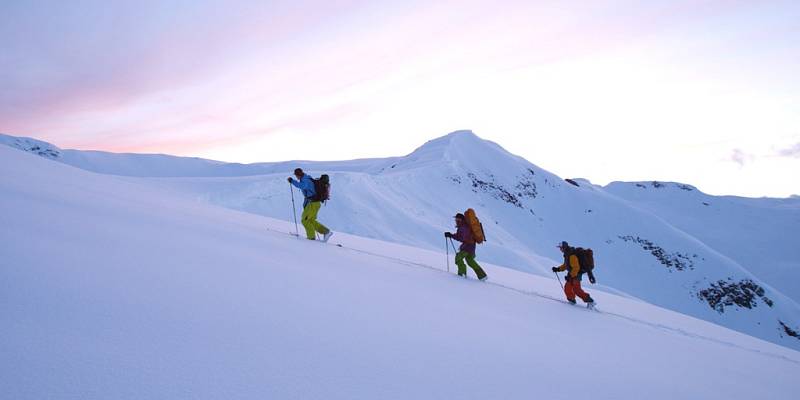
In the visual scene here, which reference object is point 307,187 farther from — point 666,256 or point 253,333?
point 666,256

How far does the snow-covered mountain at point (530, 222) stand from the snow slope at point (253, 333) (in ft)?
73.3

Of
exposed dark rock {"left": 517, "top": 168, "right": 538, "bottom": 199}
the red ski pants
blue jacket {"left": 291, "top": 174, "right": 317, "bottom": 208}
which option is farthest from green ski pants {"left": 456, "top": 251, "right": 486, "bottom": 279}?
exposed dark rock {"left": 517, "top": 168, "right": 538, "bottom": 199}

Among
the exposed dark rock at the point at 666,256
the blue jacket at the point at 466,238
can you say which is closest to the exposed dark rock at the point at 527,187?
the exposed dark rock at the point at 666,256

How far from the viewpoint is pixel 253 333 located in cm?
304

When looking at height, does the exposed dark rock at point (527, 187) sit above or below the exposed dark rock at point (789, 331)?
above

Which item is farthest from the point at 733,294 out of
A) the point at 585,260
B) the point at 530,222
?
the point at 585,260

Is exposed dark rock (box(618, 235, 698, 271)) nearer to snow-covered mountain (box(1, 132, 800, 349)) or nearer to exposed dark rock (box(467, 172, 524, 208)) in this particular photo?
snow-covered mountain (box(1, 132, 800, 349))

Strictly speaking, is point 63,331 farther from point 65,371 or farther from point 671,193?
point 671,193

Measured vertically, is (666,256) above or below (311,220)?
above

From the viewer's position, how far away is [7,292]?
2615 mm

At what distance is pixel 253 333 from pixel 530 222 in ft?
238

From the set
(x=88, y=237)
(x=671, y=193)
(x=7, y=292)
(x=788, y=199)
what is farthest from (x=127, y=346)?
(x=788, y=199)

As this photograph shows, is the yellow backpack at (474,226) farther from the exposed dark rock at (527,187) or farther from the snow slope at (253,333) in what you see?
the exposed dark rock at (527,187)

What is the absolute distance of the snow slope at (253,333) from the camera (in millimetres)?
2223
